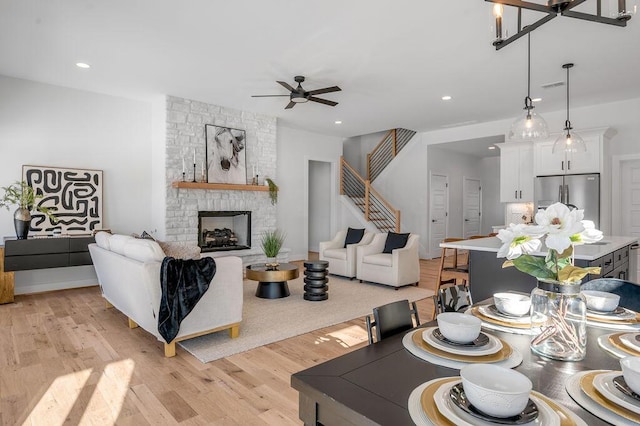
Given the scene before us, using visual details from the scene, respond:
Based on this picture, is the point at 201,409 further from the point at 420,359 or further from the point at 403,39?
the point at 403,39

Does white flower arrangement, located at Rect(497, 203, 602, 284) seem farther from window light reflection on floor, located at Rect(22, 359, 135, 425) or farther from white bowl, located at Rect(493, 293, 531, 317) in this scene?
window light reflection on floor, located at Rect(22, 359, 135, 425)

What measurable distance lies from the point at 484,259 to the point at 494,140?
17.7 ft

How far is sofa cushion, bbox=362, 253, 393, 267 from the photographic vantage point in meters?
5.43

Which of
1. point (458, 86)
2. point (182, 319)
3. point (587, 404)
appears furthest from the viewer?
point (458, 86)

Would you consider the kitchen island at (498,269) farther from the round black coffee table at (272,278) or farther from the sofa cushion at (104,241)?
the sofa cushion at (104,241)

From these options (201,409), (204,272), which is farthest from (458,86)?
(201,409)

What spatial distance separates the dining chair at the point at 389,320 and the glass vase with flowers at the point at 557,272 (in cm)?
49

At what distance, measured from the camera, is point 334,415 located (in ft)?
3.03

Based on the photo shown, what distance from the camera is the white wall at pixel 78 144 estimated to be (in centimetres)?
495

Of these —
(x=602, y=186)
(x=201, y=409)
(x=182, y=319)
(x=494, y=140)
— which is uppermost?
(x=494, y=140)

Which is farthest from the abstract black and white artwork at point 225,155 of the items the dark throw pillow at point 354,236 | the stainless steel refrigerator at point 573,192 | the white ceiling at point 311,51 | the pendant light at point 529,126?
the stainless steel refrigerator at point 573,192

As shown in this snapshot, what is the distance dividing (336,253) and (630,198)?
4880 millimetres

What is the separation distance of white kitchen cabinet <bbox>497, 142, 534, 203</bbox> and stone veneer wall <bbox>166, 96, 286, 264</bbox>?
443 cm

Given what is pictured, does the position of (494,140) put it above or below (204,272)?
above
